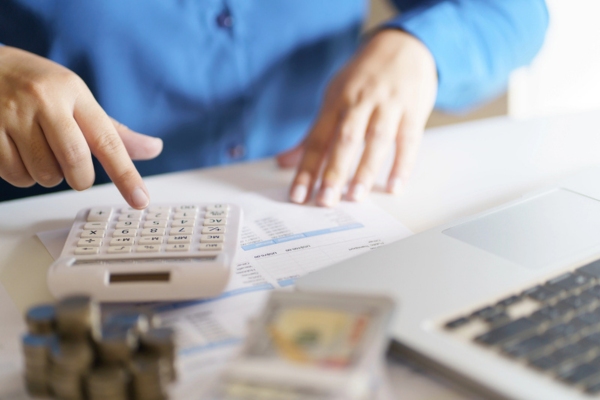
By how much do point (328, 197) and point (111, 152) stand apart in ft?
0.71

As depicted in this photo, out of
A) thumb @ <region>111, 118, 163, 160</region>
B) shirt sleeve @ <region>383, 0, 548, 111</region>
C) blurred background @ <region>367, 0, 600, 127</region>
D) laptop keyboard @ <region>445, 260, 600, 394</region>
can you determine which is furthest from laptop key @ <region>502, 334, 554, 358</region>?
blurred background @ <region>367, 0, 600, 127</region>

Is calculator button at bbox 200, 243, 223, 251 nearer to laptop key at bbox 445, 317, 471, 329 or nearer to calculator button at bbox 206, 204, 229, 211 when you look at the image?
calculator button at bbox 206, 204, 229, 211

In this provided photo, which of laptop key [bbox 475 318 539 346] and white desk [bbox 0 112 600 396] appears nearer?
laptop key [bbox 475 318 539 346]

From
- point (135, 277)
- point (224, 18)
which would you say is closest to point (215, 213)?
point (135, 277)

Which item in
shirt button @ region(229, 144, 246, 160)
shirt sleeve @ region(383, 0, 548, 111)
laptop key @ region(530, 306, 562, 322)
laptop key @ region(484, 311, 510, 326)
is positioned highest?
shirt sleeve @ region(383, 0, 548, 111)

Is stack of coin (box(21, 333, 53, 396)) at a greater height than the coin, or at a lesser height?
lesser

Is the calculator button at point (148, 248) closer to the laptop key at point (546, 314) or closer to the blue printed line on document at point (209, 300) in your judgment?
the blue printed line on document at point (209, 300)

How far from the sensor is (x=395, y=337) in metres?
0.36

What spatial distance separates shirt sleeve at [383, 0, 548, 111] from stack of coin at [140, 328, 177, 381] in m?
0.62

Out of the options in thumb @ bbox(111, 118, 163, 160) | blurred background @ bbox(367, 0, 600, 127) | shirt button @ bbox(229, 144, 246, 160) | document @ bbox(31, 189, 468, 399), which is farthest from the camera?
blurred background @ bbox(367, 0, 600, 127)

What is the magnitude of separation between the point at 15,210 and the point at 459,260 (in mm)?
442

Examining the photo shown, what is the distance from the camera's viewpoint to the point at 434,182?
0.68 meters

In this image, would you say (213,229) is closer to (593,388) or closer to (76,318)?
(76,318)

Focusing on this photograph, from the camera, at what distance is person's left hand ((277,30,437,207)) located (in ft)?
2.18
